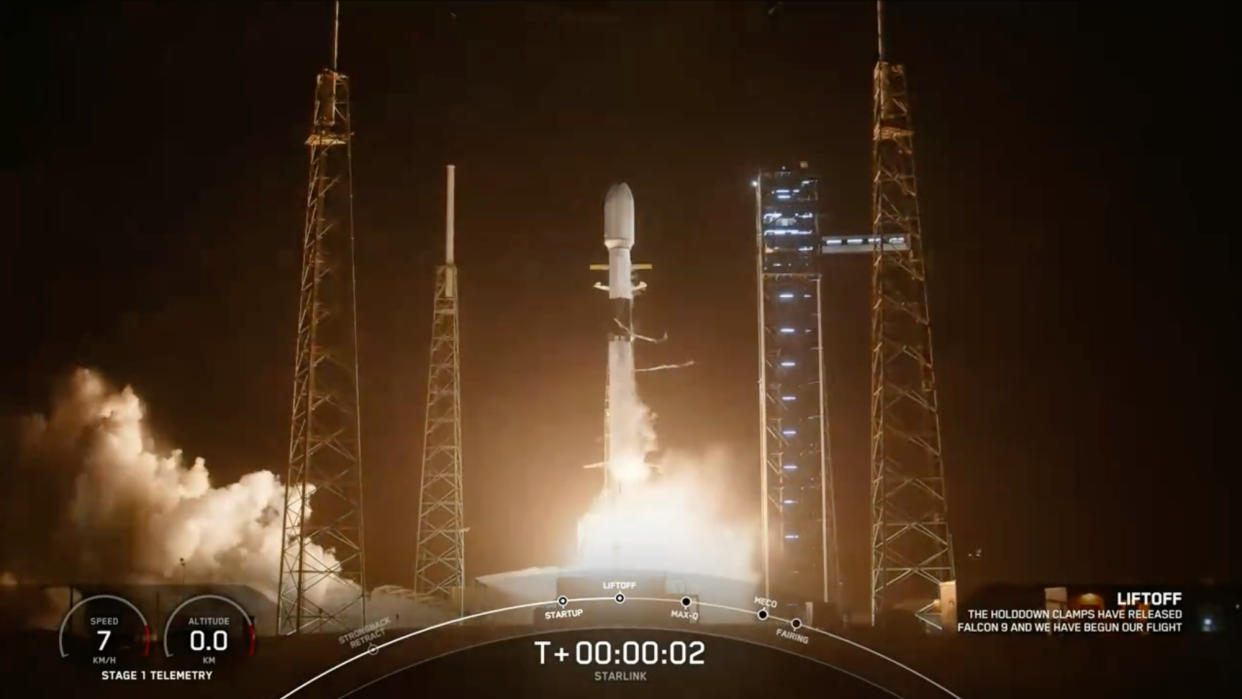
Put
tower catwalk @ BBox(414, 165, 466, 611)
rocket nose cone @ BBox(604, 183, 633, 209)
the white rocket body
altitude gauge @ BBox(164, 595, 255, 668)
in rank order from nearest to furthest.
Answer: altitude gauge @ BBox(164, 595, 255, 668), rocket nose cone @ BBox(604, 183, 633, 209), tower catwalk @ BBox(414, 165, 466, 611), the white rocket body

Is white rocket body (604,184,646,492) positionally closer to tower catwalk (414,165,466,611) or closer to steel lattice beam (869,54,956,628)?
tower catwalk (414,165,466,611)

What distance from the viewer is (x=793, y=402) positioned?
9844mm

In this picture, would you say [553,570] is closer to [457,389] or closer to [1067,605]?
[457,389]

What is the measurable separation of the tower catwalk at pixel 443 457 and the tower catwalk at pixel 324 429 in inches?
18.0

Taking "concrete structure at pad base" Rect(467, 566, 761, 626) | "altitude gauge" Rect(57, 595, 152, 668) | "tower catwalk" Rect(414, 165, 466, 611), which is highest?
"tower catwalk" Rect(414, 165, 466, 611)

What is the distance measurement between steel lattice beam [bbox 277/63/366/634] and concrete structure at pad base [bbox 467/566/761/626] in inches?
32.8

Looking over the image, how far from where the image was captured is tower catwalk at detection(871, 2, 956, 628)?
7109 mm

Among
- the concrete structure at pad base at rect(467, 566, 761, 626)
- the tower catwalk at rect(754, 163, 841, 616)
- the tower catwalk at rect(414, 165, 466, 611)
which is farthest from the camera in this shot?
the tower catwalk at rect(754, 163, 841, 616)

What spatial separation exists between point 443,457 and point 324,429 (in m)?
0.80

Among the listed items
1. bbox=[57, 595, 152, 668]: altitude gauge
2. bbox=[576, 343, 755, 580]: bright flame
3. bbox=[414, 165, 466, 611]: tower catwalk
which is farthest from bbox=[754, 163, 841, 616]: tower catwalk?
bbox=[57, 595, 152, 668]: altitude gauge

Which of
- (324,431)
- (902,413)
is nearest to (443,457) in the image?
(324,431)

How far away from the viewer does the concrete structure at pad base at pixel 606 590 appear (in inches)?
233

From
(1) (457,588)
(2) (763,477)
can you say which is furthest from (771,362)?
(1) (457,588)

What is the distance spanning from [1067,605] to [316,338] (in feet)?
14.7
